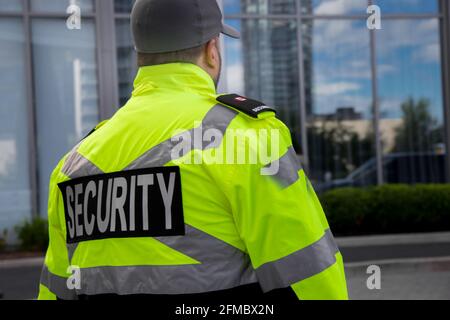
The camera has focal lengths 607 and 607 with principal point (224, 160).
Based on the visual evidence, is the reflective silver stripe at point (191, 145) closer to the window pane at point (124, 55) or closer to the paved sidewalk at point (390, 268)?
the paved sidewalk at point (390, 268)

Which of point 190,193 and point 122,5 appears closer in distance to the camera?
point 190,193

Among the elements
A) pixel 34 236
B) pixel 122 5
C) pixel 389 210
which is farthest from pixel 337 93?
pixel 34 236

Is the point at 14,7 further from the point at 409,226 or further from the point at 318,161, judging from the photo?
the point at 409,226

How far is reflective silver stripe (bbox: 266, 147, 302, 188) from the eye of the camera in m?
1.42

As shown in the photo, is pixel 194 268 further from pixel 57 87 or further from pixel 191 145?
pixel 57 87

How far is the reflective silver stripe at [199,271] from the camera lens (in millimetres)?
1454

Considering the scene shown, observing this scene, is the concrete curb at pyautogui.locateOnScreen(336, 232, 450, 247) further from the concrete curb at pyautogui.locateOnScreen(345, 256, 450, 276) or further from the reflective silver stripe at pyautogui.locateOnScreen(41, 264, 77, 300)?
the reflective silver stripe at pyautogui.locateOnScreen(41, 264, 77, 300)

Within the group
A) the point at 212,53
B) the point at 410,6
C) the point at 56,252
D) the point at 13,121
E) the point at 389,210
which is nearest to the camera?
the point at 212,53

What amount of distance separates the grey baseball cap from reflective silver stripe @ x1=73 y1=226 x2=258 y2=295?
1.60 ft

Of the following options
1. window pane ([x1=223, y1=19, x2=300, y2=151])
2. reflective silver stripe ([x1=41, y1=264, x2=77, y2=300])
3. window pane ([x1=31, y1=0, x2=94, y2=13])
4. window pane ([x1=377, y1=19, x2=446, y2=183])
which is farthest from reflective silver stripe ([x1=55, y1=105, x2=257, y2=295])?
window pane ([x1=377, y1=19, x2=446, y2=183])

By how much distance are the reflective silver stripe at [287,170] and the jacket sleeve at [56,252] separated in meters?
0.68

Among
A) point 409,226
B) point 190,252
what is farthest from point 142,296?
point 409,226

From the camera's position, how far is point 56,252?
5.89 feet

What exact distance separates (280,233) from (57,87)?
10591 millimetres
